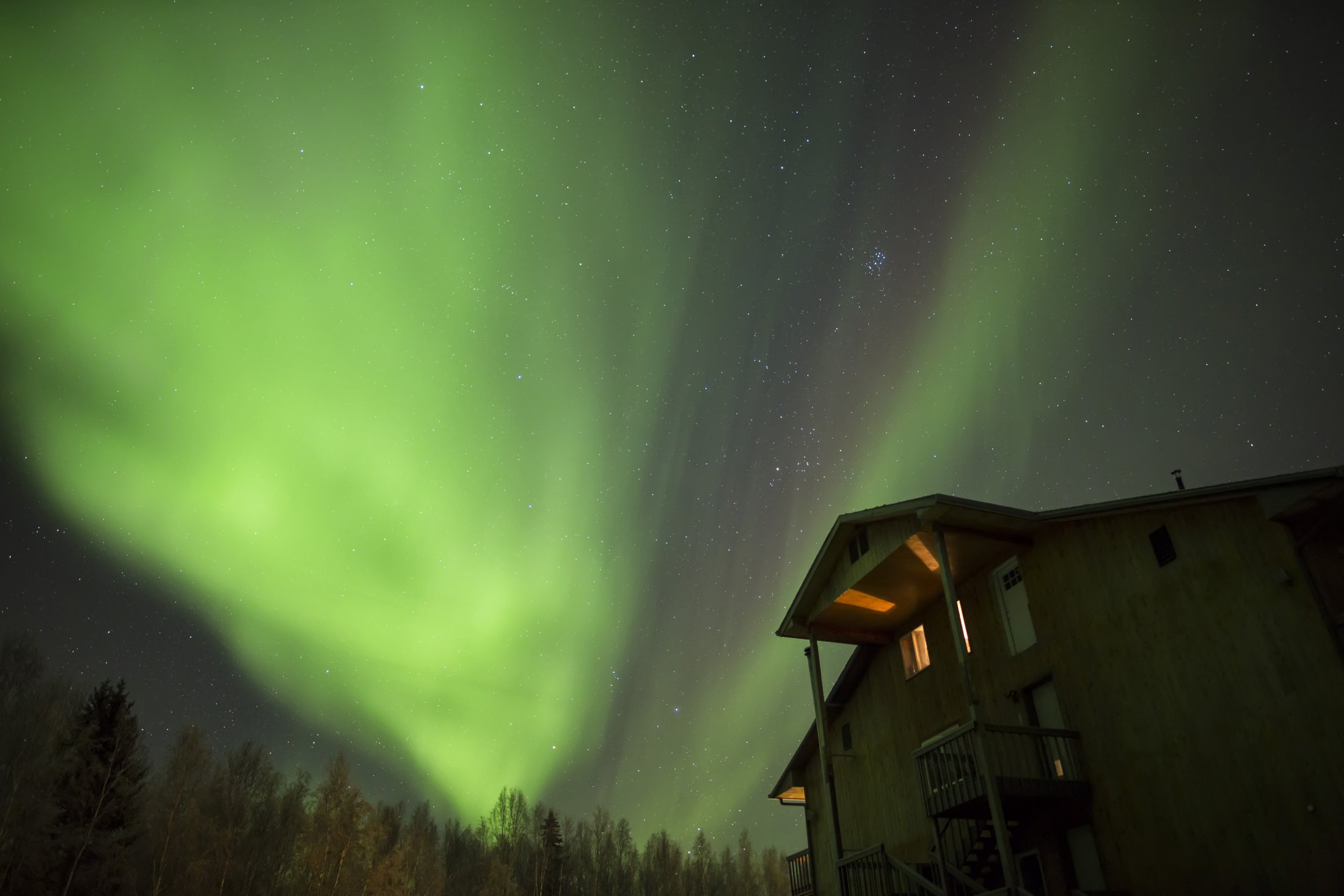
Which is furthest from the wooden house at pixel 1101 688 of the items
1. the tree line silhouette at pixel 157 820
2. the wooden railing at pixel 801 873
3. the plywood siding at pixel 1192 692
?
the tree line silhouette at pixel 157 820

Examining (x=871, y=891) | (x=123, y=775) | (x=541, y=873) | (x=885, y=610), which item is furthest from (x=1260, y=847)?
(x=541, y=873)

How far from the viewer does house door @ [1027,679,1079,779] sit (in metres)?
15.8

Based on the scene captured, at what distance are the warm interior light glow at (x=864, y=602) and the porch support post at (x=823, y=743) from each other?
1541 mm

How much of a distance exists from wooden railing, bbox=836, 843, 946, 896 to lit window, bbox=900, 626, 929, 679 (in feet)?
16.4

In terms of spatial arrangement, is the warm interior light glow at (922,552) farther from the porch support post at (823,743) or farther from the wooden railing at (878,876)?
the wooden railing at (878,876)

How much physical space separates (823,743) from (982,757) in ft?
17.8

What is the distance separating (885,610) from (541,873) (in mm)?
65872

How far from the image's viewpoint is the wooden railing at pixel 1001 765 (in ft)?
49.1

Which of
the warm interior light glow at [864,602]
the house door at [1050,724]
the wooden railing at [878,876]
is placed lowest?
the wooden railing at [878,876]

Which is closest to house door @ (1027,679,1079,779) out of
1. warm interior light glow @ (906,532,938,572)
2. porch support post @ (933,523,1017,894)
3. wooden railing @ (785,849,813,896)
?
porch support post @ (933,523,1017,894)

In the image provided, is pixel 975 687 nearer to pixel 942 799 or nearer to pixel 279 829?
pixel 942 799

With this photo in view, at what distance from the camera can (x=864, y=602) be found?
838 inches

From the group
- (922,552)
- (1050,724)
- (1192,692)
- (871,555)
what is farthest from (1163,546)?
(871,555)

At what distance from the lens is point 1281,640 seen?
12586 mm
